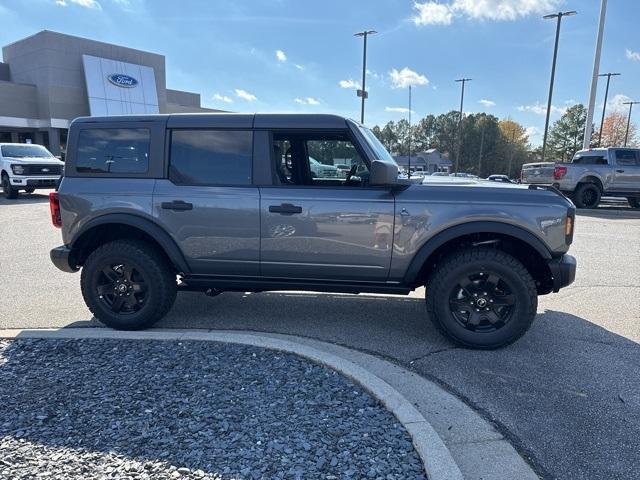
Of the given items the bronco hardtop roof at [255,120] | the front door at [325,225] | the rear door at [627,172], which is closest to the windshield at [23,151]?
the bronco hardtop roof at [255,120]

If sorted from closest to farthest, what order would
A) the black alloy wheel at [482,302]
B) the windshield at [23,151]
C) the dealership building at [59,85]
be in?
1. the black alloy wheel at [482,302]
2. the windshield at [23,151]
3. the dealership building at [59,85]

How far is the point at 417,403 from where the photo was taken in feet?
9.66

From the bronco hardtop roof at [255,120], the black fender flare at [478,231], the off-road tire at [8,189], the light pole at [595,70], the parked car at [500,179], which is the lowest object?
the off-road tire at [8,189]

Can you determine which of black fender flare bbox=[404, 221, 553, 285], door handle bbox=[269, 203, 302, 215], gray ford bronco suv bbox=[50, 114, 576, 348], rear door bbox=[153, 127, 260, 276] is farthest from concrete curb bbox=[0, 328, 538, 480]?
door handle bbox=[269, 203, 302, 215]

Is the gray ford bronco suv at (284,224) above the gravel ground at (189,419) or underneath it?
above

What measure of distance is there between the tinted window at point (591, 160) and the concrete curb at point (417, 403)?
48.4 feet

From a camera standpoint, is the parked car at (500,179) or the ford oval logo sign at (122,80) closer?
the parked car at (500,179)

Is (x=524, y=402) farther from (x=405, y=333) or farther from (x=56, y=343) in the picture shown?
(x=56, y=343)

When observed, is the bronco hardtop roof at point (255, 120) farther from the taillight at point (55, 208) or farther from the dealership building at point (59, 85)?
the dealership building at point (59, 85)

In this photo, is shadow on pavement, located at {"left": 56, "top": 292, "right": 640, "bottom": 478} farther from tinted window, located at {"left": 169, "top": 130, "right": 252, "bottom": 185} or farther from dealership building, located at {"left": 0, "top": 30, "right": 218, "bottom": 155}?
dealership building, located at {"left": 0, "top": 30, "right": 218, "bottom": 155}

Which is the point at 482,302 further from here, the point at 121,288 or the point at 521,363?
the point at 121,288

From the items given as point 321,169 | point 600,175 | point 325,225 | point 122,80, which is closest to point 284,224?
point 325,225

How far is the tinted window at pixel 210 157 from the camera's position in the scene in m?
3.99

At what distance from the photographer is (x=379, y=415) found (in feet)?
8.89
